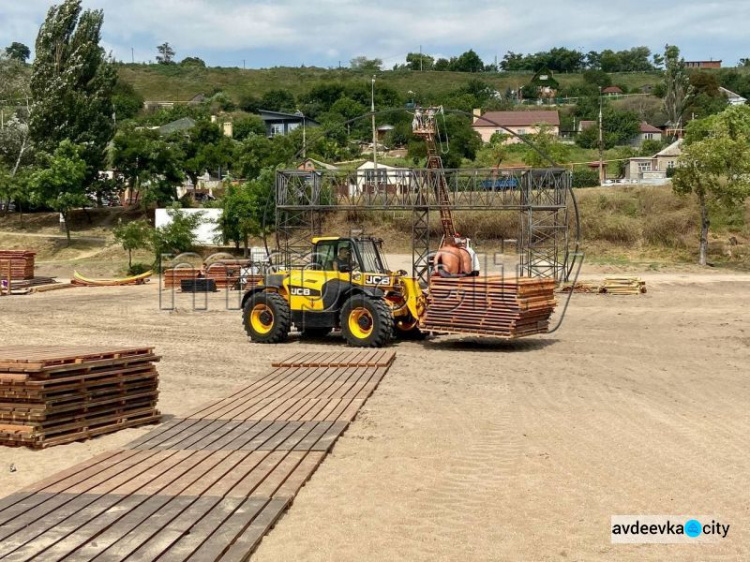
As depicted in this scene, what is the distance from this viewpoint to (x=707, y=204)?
39.8 m

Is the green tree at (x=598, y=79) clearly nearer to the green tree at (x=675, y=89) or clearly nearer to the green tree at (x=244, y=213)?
the green tree at (x=675, y=89)

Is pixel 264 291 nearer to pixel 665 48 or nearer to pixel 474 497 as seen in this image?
pixel 474 497

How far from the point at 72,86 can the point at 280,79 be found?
93.5 m

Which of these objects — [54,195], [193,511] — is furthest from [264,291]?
[54,195]

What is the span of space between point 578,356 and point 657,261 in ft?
86.1

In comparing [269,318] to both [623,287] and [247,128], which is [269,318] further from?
[247,128]

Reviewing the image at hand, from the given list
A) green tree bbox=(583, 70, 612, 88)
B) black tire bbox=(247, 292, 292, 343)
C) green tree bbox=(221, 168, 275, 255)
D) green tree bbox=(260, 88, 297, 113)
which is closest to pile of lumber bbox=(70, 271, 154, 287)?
green tree bbox=(221, 168, 275, 255)

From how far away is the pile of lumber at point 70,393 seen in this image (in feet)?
32.1

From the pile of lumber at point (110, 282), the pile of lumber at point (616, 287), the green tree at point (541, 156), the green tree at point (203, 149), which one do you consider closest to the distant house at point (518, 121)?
the green tree at point (541, 156)

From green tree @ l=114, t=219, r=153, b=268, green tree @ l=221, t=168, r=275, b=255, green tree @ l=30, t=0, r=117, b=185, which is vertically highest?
green tree @ l=30, t=0, r=117, b=185

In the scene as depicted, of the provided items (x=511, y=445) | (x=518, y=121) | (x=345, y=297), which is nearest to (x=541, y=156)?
(x=518, y=121)

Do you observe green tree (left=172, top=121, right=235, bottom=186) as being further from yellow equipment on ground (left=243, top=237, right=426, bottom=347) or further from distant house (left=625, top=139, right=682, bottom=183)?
yellow equipment on ground (left=243, top=237, right=426, bottom=347)

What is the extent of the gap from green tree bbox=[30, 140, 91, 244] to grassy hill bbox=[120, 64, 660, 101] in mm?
76173

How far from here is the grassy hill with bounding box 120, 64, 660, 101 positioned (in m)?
135
